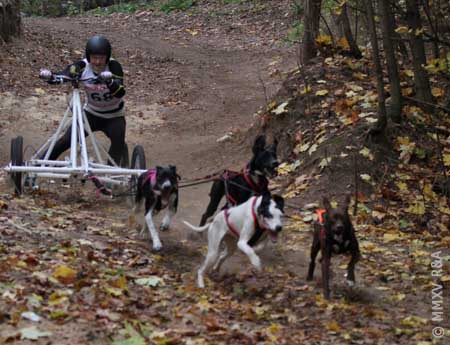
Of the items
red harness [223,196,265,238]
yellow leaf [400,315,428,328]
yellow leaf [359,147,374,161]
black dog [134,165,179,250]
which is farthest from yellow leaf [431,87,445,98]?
yellow leaf [400,315,428,328]

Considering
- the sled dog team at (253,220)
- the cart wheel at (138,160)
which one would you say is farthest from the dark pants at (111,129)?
the sled dog team at (253,220)

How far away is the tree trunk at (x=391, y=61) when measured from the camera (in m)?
10.9

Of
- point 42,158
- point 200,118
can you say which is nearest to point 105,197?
point 42,158

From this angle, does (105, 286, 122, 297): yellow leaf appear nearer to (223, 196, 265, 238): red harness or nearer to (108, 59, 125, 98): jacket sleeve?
(223, 196, 265, 238): red harness

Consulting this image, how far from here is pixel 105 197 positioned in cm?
1077

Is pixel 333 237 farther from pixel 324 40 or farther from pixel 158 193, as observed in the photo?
pixel 324 40

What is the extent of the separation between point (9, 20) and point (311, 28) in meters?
9.44

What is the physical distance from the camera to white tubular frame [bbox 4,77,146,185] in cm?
946

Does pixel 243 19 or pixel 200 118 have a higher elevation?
pixel 243 19

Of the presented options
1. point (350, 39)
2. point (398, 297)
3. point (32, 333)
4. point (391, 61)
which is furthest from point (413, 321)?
point (350, 39)

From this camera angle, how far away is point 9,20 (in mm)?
20453

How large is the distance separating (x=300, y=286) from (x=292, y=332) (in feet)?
4.28

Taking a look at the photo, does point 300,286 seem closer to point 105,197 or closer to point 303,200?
point 303,200

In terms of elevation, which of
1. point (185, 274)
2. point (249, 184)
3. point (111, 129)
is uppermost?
point (111, 129)
